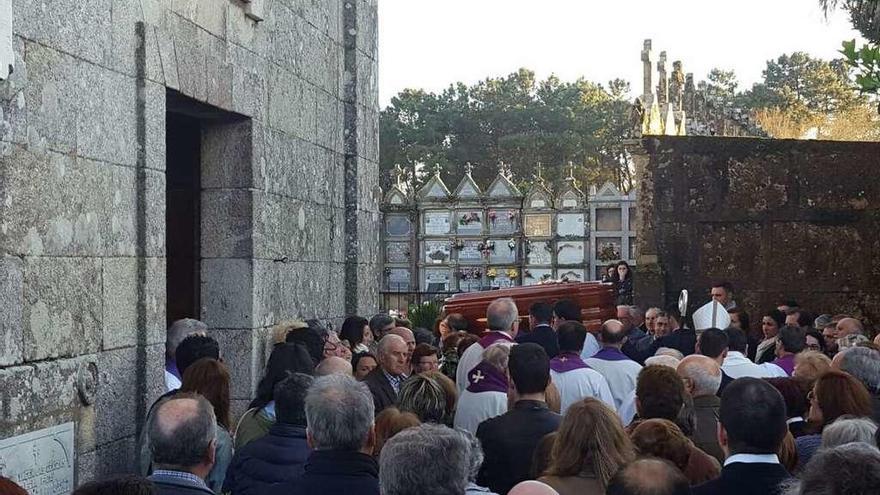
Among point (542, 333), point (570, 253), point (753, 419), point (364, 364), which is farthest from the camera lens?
point (570, 253)

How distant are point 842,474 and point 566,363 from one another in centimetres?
444

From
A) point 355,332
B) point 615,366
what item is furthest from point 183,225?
point 615,366

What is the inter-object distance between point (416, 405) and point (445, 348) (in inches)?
161

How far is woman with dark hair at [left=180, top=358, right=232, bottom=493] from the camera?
5.57m

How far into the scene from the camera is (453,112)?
50344 mm

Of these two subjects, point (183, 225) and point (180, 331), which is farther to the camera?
point (183, 225)

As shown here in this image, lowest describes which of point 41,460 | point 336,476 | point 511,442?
point 41,460

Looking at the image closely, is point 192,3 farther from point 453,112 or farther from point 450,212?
point 453,112

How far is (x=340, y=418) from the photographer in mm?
4227

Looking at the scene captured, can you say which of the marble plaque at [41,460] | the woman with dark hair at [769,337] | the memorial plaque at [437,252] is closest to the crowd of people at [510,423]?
the marble plaque at [41,460]

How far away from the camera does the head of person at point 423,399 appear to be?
19.1 ft

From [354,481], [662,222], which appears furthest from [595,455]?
[662,222]

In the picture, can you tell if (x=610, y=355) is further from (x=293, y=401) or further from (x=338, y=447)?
(x=338, y=447)

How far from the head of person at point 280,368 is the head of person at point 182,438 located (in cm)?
160
